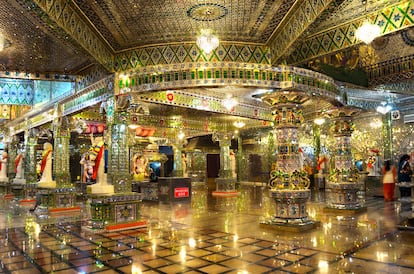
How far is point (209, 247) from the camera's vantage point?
17.7 ft

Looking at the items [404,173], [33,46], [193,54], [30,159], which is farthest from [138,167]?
[404,173]

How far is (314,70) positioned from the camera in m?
7.76

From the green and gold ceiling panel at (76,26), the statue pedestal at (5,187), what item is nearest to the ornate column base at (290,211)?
the green and gold ceiling panel at (76,26)

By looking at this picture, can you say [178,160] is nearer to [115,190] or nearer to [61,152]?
[61,152]

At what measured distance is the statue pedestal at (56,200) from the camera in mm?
10023

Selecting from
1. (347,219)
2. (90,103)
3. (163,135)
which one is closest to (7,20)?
(90,103)

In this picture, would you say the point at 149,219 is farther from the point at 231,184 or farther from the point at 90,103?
the point at 231,184

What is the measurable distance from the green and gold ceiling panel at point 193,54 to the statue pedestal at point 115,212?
271cm

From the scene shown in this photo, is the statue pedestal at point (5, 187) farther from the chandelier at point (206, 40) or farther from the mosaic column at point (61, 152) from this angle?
the chandelier at point (206, 40)

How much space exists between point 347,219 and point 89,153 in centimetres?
614

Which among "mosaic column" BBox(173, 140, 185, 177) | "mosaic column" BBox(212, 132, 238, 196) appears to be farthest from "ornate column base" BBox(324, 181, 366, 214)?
"mosaic column" BBox(173, 140, 185, 177)

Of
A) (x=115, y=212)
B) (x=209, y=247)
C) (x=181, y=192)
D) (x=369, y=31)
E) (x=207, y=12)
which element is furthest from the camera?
(x=181, y=192)

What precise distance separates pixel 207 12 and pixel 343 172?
6042 millimetres

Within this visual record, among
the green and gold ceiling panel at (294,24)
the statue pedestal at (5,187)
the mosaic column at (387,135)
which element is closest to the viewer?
the green and gold ceiling panel at (294,24)
